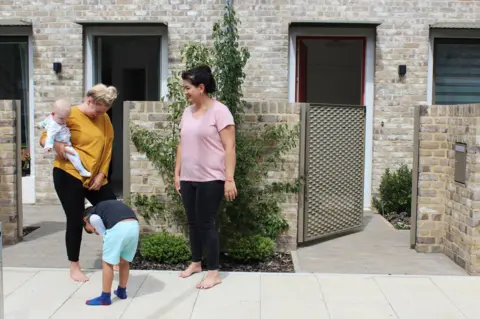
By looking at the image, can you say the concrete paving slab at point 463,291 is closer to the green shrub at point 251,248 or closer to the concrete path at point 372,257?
the concrete path at point 372,257

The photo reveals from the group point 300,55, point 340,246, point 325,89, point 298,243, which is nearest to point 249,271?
point 298,243

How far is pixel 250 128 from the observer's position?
6215 millimetres

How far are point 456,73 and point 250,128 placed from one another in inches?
188

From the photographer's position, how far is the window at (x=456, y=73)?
930cm

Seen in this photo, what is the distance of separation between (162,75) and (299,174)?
3.84 m

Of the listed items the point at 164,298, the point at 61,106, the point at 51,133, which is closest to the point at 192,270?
the point at 164,298

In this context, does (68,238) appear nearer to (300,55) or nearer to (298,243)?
(298,243)

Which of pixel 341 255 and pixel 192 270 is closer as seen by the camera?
pixel 192 270

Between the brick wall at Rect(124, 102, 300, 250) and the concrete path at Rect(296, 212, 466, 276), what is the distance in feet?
1.48

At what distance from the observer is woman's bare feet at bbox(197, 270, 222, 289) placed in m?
4.95

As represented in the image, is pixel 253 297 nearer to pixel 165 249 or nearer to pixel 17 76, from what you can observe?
pixel 165 249

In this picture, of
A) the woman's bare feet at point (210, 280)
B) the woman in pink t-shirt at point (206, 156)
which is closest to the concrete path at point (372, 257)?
the woman's bare feet at point (210, 280)

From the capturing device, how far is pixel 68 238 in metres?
5.10

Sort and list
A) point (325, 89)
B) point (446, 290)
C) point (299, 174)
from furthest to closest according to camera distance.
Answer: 1. point (325, 89)
2. point (299, 174)
3. point (446, 290)
